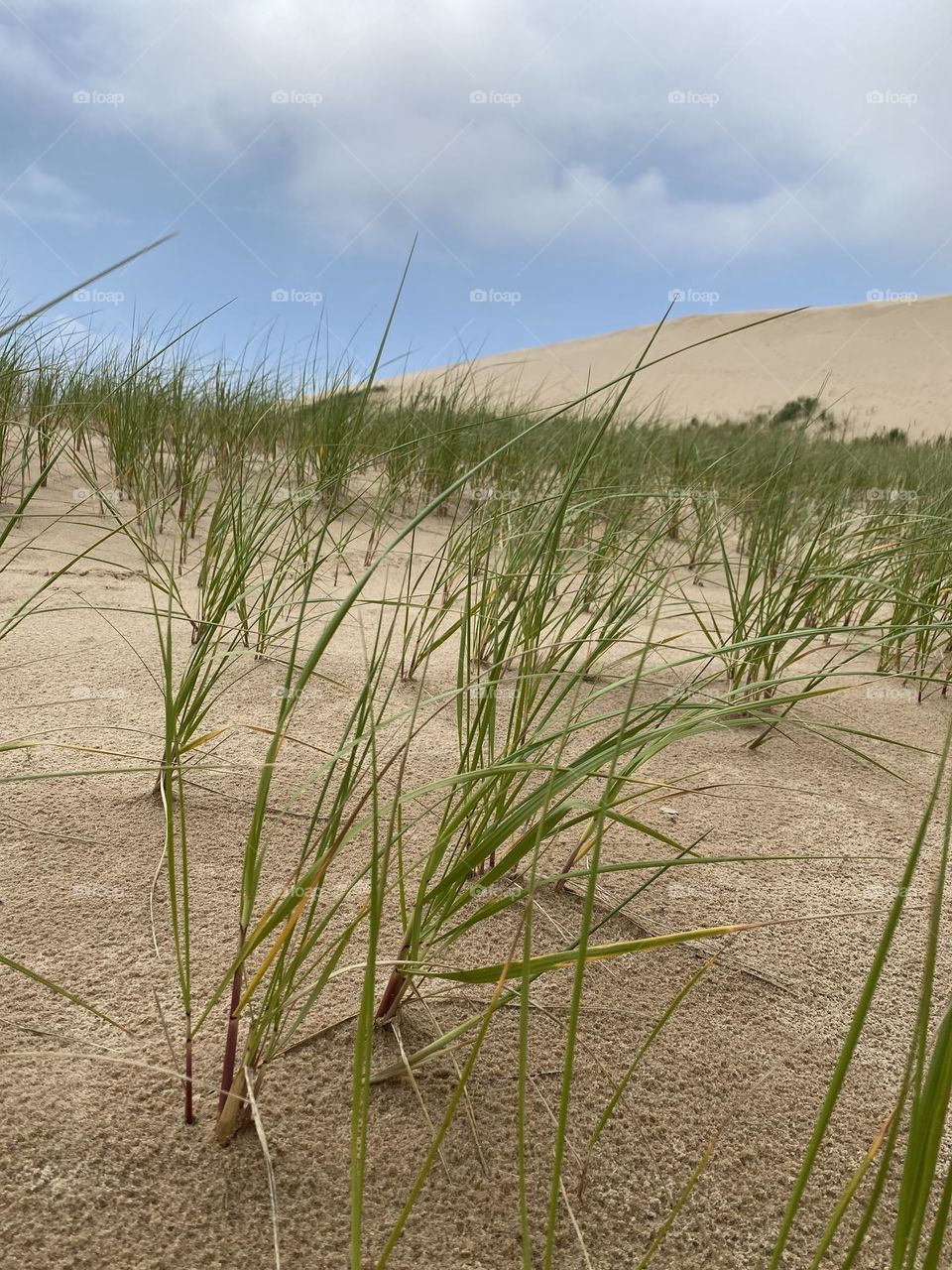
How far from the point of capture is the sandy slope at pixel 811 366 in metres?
22.6

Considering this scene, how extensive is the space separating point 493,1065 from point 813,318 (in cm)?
3647

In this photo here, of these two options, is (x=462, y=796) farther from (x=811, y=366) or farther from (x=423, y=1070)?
(x=811, y=366)

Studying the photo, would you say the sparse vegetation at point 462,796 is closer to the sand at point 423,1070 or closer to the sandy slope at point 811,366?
the sand at point 423,1070

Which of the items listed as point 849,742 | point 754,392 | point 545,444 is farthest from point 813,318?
point 849,742

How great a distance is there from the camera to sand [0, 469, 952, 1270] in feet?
2.11

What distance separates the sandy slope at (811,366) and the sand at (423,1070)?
2058 centimetres

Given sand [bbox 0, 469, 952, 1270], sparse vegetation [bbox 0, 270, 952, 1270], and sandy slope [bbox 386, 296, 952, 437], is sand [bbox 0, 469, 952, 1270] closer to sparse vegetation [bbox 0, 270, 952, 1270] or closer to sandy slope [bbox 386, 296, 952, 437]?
sparse vegetation [bbox 0, 270, 952, 1270]

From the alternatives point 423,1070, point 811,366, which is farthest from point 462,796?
point 811,366

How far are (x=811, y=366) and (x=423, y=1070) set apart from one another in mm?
30665

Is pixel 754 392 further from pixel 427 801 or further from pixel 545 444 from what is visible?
pixel 427 801

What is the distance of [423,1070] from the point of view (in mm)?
786

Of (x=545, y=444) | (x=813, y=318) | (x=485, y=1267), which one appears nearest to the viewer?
(x=485, y=1267)

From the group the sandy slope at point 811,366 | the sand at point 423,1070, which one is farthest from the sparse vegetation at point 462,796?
the sandy slope at point 811,366

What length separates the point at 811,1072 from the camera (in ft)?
2.82
